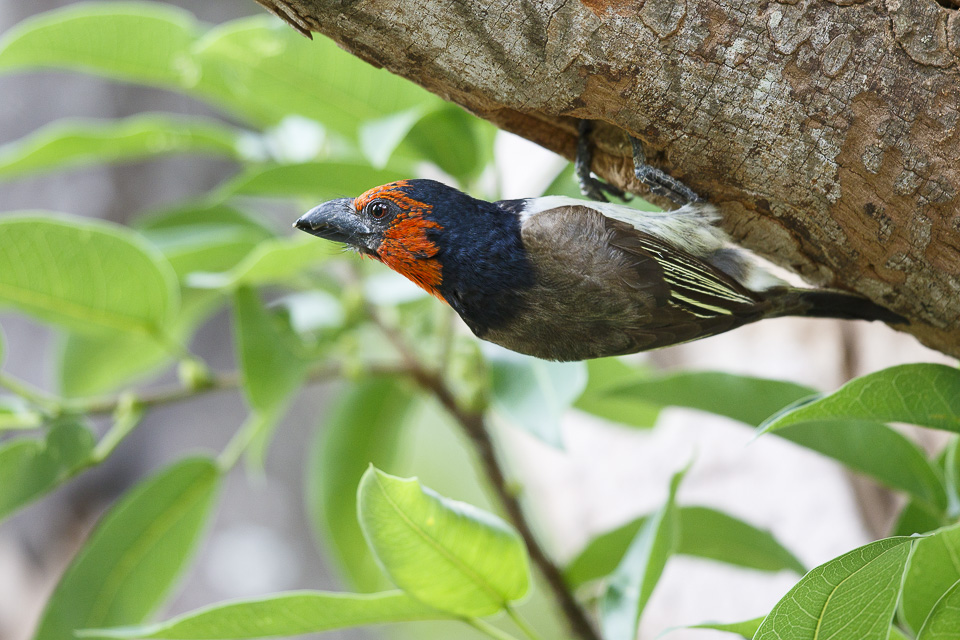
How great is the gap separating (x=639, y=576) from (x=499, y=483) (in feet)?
2.05

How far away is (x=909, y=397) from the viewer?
52.1 inches

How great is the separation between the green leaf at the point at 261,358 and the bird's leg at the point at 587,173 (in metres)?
0.79

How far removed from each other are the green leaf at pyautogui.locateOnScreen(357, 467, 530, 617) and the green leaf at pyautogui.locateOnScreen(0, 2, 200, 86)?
4.69 ft

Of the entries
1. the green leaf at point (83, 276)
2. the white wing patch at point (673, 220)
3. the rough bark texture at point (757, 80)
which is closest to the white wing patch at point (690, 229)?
the white wing patch at point (673, 220)

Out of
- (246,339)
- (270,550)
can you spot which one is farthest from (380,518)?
(270,550)

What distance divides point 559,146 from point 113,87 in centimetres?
338

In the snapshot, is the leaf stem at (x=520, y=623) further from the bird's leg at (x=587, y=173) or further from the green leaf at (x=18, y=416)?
the green leaf at (x=18, y=416)

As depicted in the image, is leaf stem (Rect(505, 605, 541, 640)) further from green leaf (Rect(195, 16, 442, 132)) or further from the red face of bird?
green leaf (Rect(195, 16, 442, 132))

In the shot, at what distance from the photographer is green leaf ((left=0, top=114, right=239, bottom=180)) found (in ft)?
7.07

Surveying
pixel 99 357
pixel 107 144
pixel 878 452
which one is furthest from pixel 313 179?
pixel 878 452

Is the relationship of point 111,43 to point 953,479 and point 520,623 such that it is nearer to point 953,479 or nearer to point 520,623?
point 520,623

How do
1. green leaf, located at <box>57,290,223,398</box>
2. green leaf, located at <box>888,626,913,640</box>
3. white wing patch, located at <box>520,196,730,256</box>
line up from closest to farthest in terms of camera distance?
green leaf, located at <box>888,626,913,640</box>
white wing patch, located at <box>520,196,730,256</box>
green leaf, located at <box>57,290,223,398</box>

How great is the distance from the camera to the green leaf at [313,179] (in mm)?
1916

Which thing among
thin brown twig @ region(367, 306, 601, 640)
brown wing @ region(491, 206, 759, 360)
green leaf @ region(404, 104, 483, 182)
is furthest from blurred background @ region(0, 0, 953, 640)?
brown wing @ region(491, 206, 759, 360)
